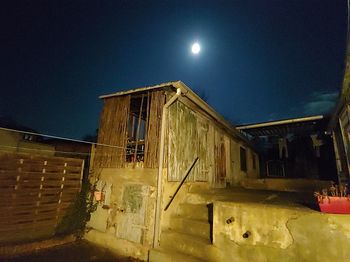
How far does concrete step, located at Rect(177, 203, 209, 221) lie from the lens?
18.5 ft

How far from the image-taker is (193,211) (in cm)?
592

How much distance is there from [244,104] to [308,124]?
48.2 metres

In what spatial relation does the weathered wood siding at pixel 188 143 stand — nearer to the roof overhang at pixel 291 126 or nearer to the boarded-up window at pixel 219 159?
the boarded-up window at pixel 219 159

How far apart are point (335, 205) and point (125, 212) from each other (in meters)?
5.62

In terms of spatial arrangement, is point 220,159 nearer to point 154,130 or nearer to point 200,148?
point 200,148

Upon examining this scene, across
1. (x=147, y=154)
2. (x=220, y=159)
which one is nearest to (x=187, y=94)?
(x=147, y=154)

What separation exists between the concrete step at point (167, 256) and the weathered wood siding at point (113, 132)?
10.2ft

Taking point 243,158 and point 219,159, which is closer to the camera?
point 219,159

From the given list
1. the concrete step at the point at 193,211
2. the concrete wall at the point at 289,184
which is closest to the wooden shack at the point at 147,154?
the concrete step at the point at 193,211

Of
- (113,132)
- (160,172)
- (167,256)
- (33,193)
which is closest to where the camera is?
(167,256)

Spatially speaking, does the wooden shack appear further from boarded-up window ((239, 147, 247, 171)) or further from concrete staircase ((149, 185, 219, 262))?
boarded-up window ((239, 147, 247, 171))

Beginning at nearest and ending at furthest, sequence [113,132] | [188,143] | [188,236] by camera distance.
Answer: [188,236] < [188,143] < [113,132]

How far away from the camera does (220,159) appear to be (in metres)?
10.2

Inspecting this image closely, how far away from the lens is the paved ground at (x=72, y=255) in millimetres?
5043
